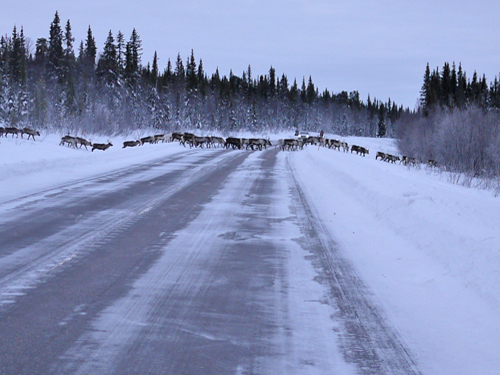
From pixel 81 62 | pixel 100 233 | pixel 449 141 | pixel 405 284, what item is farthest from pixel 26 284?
pixel 81 62

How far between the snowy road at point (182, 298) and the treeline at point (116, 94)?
149 feet

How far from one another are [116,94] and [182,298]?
87720 millimetres

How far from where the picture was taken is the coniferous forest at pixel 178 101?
36.5m

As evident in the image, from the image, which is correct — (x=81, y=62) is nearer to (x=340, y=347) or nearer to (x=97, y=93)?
(x=97, y=93)

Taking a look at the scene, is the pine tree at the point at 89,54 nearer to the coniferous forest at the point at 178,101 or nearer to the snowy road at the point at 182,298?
the coniferous forest at the point at 178,101

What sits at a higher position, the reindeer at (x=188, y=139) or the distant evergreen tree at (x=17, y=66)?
the distant evergreen tree at (x=17, y=66)

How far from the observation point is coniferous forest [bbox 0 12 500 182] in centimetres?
3653

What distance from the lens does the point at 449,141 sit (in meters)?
35.8

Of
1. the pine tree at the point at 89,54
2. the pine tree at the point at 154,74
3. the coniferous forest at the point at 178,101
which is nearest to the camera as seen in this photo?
the coniferous forest at the point at 178,101

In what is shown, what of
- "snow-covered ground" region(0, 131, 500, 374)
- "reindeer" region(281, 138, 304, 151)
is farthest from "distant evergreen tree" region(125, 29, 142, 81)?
"snow-covered ground" region(0, 131, 500, 374)

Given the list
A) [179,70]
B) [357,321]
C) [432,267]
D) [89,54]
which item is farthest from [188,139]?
[179,70]

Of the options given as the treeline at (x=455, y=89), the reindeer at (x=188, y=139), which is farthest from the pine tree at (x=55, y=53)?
the treeline at (x=455, y=89)

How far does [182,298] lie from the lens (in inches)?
217

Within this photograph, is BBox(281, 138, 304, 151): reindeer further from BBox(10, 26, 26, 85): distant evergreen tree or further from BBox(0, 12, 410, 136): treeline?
BBox(10, 26, 26, 85): distant evergreen tree
